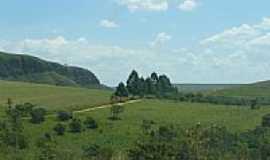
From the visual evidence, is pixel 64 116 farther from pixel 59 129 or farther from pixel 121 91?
pixel 121 91

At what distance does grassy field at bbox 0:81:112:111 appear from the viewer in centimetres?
14912

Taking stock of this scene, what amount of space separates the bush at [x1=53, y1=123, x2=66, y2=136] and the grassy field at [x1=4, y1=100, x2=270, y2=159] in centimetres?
95

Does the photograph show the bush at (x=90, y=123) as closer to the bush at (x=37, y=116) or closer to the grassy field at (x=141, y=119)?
the grassy field at (x=141, y=119)

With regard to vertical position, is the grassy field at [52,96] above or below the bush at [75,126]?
above

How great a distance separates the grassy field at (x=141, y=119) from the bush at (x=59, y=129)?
951mm

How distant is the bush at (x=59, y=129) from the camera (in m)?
113

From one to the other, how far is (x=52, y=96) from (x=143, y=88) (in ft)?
85.2

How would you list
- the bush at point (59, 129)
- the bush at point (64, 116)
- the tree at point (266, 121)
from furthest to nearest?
the tree at point (266, 121) < the bush at point (64, 116) < the bush at point (59, 129)

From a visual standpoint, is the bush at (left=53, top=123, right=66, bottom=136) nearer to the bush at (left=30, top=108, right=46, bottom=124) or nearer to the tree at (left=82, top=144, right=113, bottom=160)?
the bush at (left=30, top=108, right=46, bottom=124)

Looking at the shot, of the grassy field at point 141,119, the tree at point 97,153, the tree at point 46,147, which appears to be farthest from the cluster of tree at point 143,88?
the tree at point 97,153

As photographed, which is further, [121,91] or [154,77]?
[154,77]

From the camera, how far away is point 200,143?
87562 mm

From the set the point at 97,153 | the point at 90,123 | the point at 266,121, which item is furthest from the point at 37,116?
the point at 266,121

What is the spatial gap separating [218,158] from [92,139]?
98.7 ft
